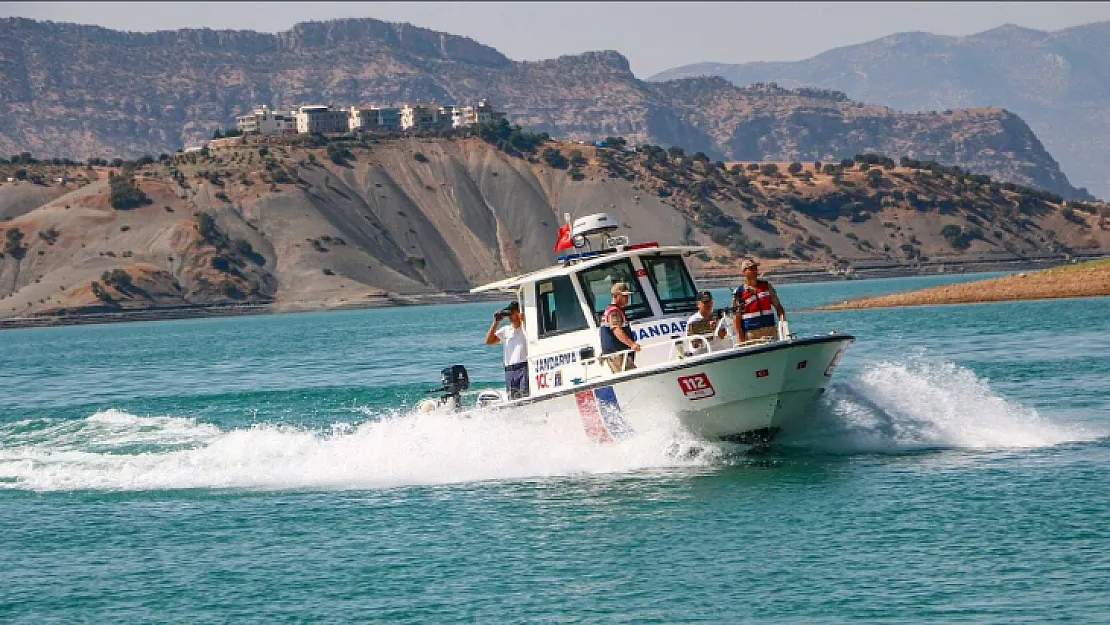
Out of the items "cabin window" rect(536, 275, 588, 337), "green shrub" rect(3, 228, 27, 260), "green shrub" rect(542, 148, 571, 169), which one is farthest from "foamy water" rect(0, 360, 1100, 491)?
"green shrub" rect(542, 148, 571, 169)

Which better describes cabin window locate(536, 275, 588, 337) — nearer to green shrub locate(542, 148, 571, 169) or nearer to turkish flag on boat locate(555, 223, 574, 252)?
turkish flag on boat locate(555, 223, 574, 252)

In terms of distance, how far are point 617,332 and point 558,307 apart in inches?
Answer: 68.5

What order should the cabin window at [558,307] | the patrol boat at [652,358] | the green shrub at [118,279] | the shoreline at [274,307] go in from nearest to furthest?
the patrol boat at [652,358] → the cabin window at [558,307] → the shoreline at [274,307] → the green shrub at [118,279]

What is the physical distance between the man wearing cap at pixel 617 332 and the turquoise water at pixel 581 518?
2.92 feet

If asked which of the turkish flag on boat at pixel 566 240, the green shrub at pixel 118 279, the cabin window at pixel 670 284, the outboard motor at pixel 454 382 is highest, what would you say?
the turkish flag on boat at pixel 566 240

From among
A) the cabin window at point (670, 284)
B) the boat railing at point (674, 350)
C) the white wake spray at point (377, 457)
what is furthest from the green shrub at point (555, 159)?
the boat railing at point (674, 350)

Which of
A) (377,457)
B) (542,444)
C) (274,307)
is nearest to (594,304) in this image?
(542,444)

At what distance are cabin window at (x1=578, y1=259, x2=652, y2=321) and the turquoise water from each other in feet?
5.85

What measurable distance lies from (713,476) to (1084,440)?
219 inches

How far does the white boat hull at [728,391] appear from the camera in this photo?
65.5ft

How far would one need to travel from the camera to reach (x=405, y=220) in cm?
16562

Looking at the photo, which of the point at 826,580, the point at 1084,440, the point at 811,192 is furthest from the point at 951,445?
the point at 811,192

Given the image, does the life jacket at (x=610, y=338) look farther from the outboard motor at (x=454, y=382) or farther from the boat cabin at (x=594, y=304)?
the outboard motor at (x=454, y=382)

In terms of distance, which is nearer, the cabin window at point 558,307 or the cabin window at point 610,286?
the cabin window at point 610,286
